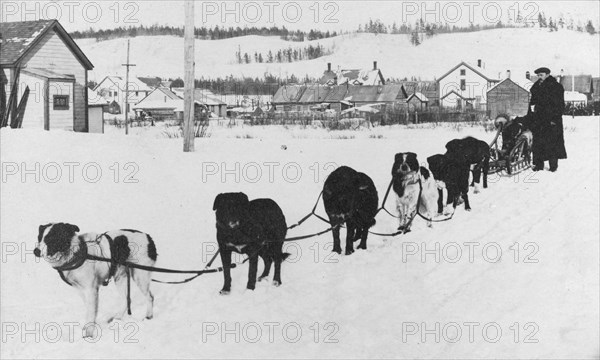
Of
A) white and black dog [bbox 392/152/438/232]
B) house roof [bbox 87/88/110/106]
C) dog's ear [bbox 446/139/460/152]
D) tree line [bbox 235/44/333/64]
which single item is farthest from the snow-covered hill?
white and black dog [bbox 392/152/438/232]

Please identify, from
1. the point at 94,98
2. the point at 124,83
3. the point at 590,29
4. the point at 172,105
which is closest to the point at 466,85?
the point at 590,29

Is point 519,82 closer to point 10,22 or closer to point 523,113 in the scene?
point 523,113

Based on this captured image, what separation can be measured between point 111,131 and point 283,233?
1610 mm

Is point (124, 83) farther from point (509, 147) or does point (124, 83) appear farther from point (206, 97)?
point (509, 147)

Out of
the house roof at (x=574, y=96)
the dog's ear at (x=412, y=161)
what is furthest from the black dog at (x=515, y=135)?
the dog's ear at (x=412, y=161)

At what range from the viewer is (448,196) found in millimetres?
6555

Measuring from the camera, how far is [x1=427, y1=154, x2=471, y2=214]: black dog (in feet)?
20.5

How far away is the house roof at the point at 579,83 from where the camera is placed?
6465 mm

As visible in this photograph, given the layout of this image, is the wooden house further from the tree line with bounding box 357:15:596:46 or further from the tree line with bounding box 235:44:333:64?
the tree line with bounding box 235:44:333:64

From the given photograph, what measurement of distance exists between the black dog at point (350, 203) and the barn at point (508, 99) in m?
1.62

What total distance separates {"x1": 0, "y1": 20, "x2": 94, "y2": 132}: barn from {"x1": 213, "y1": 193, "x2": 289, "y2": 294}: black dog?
4.55 ft

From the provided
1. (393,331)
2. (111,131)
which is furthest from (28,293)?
(393,331)

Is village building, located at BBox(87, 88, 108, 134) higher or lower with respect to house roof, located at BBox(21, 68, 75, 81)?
lower

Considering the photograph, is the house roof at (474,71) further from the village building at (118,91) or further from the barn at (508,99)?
the village building at (118,91)
